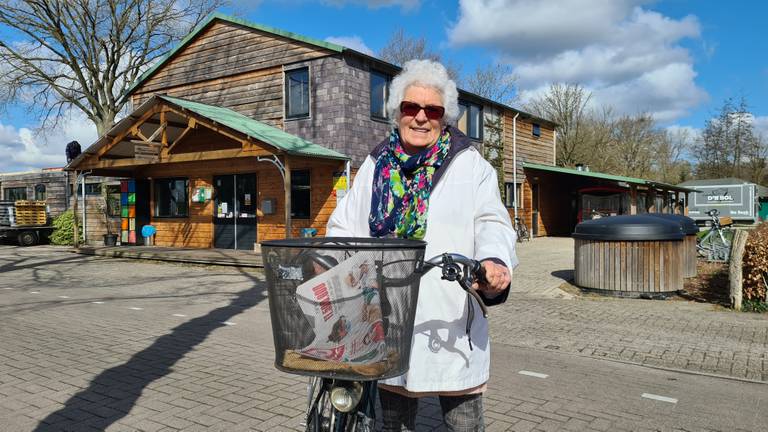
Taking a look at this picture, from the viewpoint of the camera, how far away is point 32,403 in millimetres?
4199

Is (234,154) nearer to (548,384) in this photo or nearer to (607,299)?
(607,299)

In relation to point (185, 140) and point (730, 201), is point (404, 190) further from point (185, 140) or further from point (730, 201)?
point (730, 201)

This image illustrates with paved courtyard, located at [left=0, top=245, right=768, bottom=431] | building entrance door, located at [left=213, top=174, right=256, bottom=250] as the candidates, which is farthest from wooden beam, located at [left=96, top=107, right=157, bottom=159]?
paved courtyard, located at [left=0, top=245, right=768, bottom=431]

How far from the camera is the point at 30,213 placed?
75.7ft

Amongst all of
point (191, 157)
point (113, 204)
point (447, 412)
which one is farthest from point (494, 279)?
point (113, 204)

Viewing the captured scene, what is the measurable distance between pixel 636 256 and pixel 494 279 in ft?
25.8

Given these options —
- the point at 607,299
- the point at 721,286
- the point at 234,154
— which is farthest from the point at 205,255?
the point at 721,286

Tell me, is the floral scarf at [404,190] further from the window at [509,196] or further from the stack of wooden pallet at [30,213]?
the stack of wooden pallet at [30,213]

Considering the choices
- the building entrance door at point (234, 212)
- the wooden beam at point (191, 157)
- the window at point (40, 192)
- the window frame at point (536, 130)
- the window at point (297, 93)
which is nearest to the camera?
the wooden beam at point (191, 157)

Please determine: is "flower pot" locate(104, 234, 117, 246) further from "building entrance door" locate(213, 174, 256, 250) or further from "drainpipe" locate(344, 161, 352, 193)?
"drainpipe" locate(344, 161, 352, 193)

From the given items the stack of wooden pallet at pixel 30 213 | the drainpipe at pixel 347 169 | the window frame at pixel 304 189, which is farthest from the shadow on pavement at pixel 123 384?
the stack of wooden pallet at pixel 30 213

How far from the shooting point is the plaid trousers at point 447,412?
2.29 m

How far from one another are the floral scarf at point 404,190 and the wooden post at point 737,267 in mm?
7043

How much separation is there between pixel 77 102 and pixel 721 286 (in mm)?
30991
